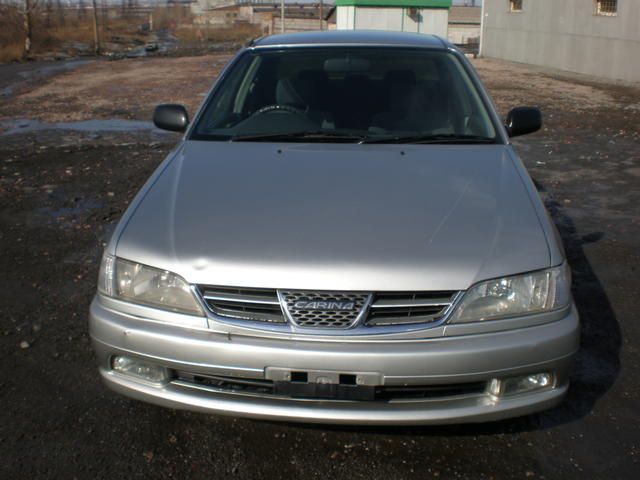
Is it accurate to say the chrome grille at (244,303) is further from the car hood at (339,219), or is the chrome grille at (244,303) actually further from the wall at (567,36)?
the wall at (567,36)

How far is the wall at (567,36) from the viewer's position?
1797 centimetres

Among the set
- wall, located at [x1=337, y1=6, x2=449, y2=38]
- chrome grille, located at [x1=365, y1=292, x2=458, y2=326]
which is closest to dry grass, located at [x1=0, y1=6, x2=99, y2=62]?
wall, located at [x1=337, y1=6, x2=449, y2=38]

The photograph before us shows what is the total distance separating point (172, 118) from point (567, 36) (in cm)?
2022

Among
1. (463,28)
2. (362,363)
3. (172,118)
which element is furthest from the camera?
(463,28)

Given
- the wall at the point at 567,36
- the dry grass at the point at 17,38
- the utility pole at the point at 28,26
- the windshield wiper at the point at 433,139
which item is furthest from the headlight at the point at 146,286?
the utility pole at the point at 28,26

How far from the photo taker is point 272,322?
243 centimetres

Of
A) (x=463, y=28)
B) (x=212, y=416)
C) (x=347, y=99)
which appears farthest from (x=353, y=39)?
(x=463, y=28)

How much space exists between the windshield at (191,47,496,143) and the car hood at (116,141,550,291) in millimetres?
248

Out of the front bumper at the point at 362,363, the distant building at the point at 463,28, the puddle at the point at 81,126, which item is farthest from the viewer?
the distant building at the point at 463,28

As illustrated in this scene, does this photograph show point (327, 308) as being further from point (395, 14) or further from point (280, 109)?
point (395, 14)

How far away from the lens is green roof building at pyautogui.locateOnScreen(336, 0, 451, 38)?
96.6ft

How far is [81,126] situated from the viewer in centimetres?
1074

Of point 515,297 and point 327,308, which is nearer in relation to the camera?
point 327,308

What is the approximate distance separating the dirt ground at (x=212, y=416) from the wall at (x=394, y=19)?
75.9 feet
